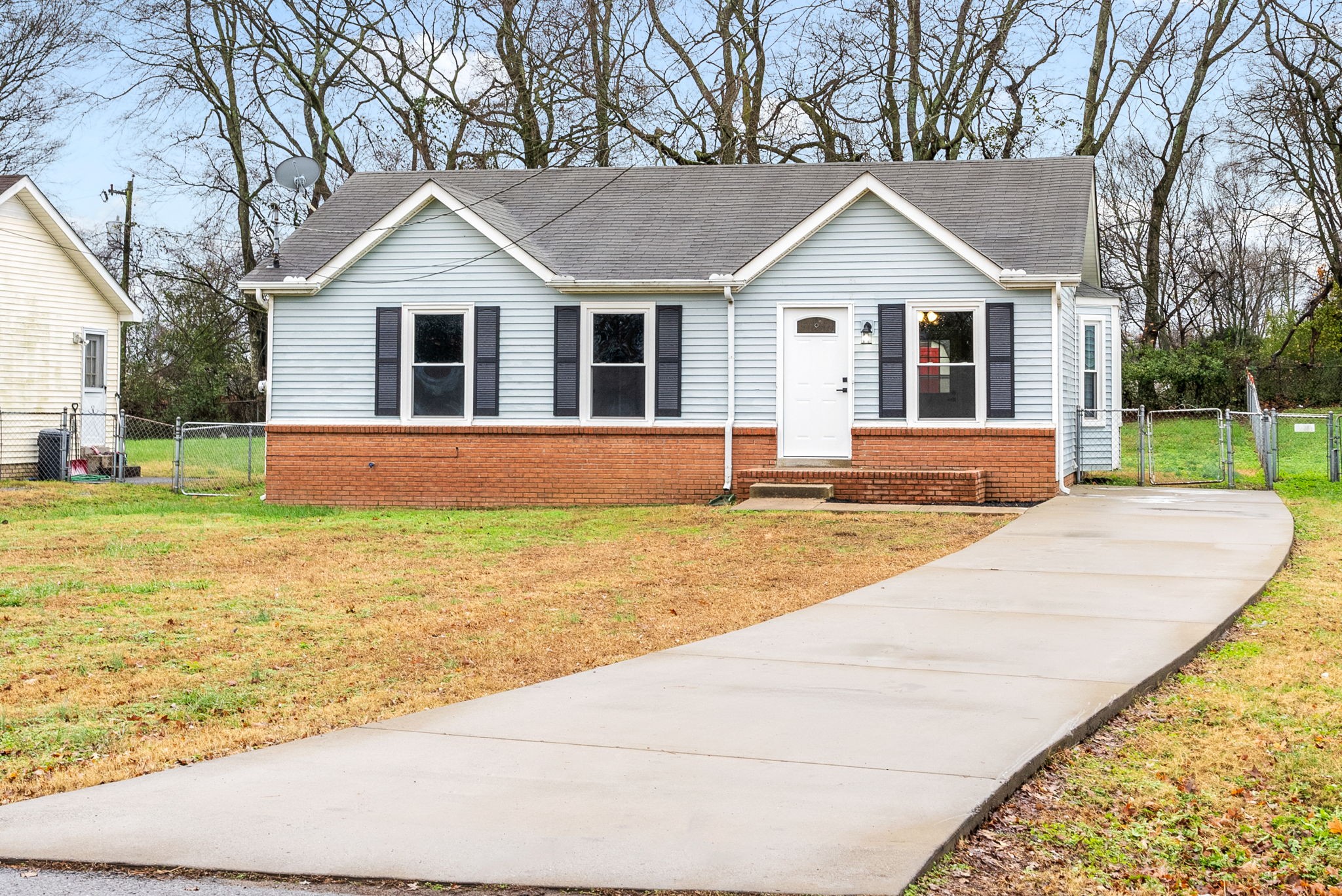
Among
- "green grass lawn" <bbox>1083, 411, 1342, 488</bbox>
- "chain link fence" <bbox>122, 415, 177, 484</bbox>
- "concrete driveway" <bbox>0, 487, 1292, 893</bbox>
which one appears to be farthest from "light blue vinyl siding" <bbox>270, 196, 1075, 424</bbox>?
"concrete driveway" <bbox>0, 487, 1292, 893</bbox>

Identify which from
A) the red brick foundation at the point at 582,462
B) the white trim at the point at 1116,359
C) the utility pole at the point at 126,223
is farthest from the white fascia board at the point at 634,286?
the utility pole at the point at 126,223

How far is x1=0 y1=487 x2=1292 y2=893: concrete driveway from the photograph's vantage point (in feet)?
12.9

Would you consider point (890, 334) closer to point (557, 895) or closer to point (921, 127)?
point (557, 895)

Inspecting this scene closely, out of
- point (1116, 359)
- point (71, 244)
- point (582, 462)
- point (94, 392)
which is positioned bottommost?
point (582, 462)

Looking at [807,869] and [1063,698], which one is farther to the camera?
[1063,698]

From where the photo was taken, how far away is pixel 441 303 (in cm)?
1844

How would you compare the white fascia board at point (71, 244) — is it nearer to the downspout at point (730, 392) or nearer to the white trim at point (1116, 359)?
the downspout at point (730, 392)

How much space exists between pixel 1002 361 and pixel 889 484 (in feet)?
7.47

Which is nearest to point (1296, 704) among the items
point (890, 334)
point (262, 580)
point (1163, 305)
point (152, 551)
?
point (262, 580)

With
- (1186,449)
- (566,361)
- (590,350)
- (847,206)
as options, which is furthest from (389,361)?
(1186,449)

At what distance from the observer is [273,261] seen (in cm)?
1922

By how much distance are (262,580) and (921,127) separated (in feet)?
82.9

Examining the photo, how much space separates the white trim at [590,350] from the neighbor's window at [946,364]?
370 cm

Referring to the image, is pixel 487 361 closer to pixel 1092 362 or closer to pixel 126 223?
pixel 1092 362
